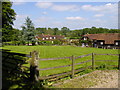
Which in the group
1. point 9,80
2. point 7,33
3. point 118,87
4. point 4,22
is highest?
point 4,22

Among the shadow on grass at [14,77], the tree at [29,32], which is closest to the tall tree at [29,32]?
the tree at [29,32]

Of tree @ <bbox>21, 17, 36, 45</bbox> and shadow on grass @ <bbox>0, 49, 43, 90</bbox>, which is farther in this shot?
tree @ <bbox>21, 17, 36, 45</bbox>

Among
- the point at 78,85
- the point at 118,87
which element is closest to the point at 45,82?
the point at 78,85

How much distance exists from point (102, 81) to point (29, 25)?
50581 millimetres

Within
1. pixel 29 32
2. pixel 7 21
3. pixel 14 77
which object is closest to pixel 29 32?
pixel 29 32

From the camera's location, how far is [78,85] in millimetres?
6160

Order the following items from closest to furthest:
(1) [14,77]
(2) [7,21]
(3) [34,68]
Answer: (3) [34,68]
(1) [14,77]
(2) [7,21]

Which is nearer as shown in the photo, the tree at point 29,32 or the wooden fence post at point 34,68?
the wooden fence post at point 34,68

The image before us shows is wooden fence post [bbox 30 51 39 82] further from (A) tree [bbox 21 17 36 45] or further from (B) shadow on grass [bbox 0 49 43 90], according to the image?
(A) tree [bbox 21 17 36 45]

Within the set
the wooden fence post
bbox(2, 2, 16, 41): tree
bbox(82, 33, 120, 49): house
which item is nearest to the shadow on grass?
the wooden fence post

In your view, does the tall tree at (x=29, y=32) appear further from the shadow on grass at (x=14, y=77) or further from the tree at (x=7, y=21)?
the shadow on grass at (x=14, y=77)

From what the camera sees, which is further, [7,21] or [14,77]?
[7,21]

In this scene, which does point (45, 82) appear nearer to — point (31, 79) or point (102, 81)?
point (31, 79)

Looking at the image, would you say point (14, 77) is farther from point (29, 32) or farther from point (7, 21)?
point (29, 32)
